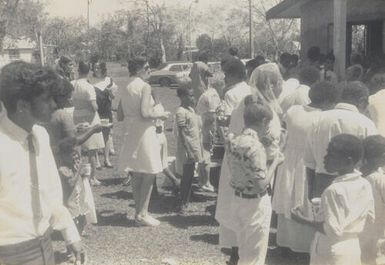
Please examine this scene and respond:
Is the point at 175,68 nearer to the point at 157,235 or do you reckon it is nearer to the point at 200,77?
the point at 200,77

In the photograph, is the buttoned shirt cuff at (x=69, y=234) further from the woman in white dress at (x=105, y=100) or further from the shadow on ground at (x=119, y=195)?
the woman in white dress at (x=105, y=100)

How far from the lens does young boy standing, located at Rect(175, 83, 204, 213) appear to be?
717 cm

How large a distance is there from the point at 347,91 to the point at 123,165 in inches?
107

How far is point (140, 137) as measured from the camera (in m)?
6.65

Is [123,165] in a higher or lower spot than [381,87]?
lower

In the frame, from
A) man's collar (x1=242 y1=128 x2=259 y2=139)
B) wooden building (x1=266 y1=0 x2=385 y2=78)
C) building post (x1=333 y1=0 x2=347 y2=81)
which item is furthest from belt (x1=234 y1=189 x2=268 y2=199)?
wooden building (x1=266 y1=0 x2=385 y2=78)

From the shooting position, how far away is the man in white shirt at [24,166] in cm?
276

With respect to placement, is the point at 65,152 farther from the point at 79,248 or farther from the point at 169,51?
the point at 169,51

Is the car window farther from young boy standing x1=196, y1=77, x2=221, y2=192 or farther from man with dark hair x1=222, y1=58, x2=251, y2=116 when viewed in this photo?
man with dark hair x1=222, y1=58, x2=251, y2=116

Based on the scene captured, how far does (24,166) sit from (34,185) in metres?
0.11

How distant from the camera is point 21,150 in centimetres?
280

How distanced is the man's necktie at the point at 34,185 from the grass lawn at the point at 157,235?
110 inches

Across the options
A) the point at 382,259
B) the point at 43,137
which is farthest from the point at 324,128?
the point at 43,137

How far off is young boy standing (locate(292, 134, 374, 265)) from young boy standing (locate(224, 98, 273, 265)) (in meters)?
0.73
